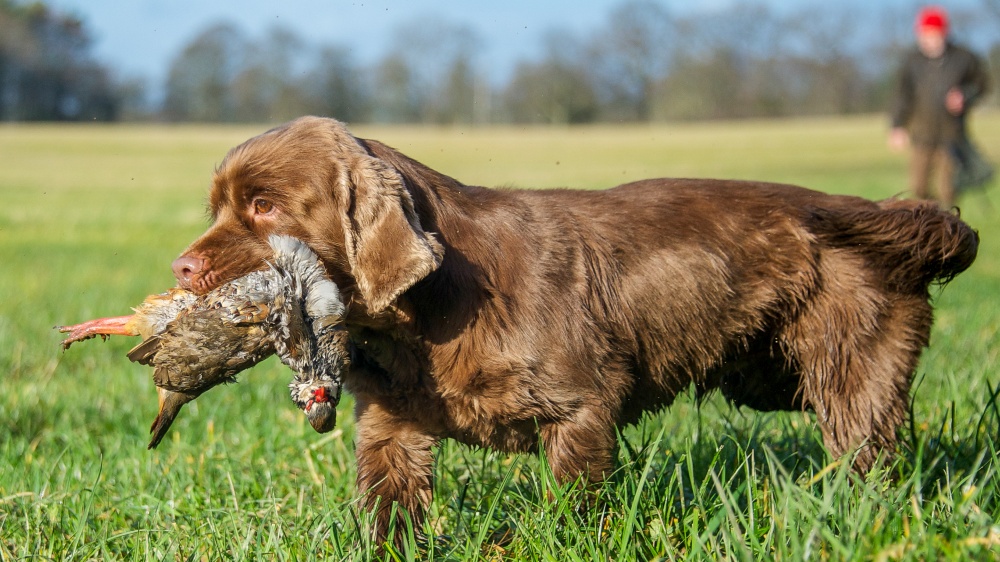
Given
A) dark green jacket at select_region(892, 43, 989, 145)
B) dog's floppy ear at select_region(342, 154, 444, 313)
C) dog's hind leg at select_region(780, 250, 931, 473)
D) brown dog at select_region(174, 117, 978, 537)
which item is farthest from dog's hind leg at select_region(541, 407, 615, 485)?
dark green jacket at select_region(892, 43, 989, 145)

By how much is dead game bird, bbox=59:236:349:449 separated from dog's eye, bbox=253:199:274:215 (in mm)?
267

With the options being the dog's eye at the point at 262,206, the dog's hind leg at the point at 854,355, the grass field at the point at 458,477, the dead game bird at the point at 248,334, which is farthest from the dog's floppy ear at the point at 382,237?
the dog's hind leg at the point at 854,355

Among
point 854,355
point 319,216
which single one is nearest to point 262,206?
point 319,216

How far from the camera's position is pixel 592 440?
10.3 ft

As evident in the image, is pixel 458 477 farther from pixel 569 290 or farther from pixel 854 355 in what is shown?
pixel 854 355

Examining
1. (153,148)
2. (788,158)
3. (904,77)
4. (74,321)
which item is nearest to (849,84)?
(788,158)

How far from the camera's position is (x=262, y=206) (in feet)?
10.7

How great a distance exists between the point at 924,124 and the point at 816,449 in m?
9.86

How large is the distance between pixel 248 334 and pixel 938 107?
11531 millimetres

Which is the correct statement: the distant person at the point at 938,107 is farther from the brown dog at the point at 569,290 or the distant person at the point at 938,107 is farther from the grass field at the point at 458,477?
the brown dog at the point at 569,290

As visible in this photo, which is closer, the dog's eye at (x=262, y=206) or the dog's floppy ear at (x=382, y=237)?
the dog's floppy ear at (x=382, y=237)

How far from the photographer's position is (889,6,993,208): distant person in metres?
12.5

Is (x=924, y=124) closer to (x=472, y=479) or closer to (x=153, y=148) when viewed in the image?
(x=472, y=479)

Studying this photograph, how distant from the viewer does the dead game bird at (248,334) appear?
2893 millimetres
